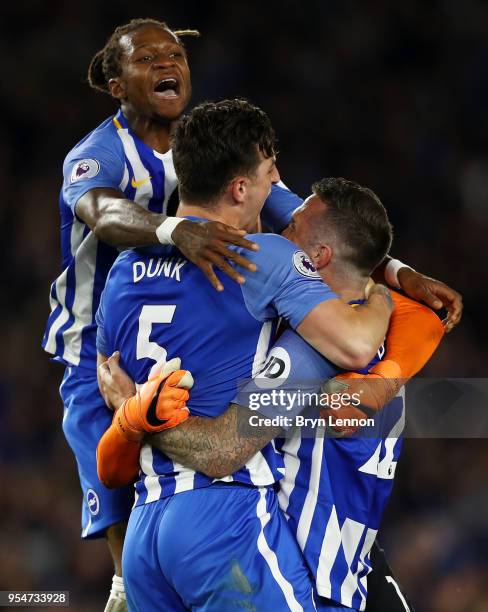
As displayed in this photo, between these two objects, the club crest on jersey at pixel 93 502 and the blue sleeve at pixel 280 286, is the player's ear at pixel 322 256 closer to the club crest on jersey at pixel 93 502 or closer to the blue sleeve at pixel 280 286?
the blue sleeve at pixel 280 286

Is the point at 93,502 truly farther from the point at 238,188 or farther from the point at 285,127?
the point at 285,127

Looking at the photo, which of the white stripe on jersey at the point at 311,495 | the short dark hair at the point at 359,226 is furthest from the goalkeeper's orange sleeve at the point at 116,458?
the short dark hair at the point at 359,226

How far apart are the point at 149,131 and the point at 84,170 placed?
41 cm

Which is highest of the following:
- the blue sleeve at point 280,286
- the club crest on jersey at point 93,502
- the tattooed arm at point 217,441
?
the blue sleeve at point 280,286

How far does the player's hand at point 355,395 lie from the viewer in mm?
2627

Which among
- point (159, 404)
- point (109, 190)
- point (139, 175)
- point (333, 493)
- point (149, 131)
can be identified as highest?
point (149, 131)

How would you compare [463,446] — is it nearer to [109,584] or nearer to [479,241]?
[479,241]

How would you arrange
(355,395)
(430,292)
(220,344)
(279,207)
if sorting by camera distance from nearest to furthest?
1. (220,344)
2. (355,395)
3. (430,292)
4. (279,207)

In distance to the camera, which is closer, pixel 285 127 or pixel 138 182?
pixel 138 182

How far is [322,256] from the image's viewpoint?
110 inches

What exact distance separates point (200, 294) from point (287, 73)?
5577 mm

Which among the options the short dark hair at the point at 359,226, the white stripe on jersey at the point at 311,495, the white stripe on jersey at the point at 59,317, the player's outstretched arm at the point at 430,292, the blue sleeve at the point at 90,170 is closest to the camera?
the white stripe on jersey at the point at 311,495

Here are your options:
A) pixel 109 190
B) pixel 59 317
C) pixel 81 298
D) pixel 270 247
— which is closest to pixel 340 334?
pixel 270 247

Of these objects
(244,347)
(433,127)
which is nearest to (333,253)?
(244,347)
